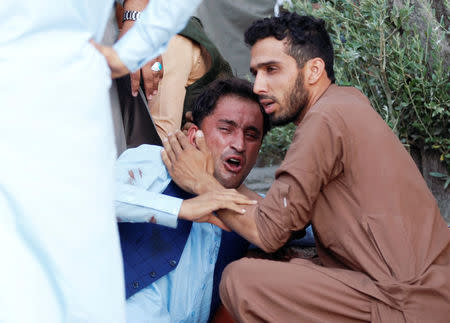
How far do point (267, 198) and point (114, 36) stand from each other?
177 centimetres

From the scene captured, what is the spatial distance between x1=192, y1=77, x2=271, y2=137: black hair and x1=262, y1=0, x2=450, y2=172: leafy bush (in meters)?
0.85

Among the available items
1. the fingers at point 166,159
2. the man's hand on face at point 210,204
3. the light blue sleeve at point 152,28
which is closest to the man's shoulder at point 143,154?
the fingers at point 166,159

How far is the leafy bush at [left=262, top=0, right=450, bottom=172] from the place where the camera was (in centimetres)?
412

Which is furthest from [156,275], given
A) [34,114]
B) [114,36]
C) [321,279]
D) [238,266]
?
[114,36]

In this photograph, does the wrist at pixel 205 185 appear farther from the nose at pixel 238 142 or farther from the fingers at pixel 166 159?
the nose at pixel 238 142

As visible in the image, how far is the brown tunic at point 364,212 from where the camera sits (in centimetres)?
263

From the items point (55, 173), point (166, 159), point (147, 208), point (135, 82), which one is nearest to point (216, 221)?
point (147, 208)

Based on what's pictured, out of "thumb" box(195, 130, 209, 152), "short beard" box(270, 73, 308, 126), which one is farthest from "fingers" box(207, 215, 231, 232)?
"short beard" box(270, 73, 308, 126)

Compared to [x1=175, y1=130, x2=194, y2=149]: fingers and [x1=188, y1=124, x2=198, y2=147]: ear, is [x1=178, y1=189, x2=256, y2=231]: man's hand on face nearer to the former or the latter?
[x1=175, y1=130, x2=194, y2=149]: fingers

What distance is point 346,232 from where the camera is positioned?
271cm

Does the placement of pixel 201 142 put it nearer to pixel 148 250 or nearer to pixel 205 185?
pixel 205 185

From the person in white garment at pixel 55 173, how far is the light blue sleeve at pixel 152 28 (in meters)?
0.13

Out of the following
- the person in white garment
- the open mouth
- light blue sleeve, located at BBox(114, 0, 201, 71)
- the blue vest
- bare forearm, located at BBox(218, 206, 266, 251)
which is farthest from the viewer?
the open mouth

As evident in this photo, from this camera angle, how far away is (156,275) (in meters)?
3.08
